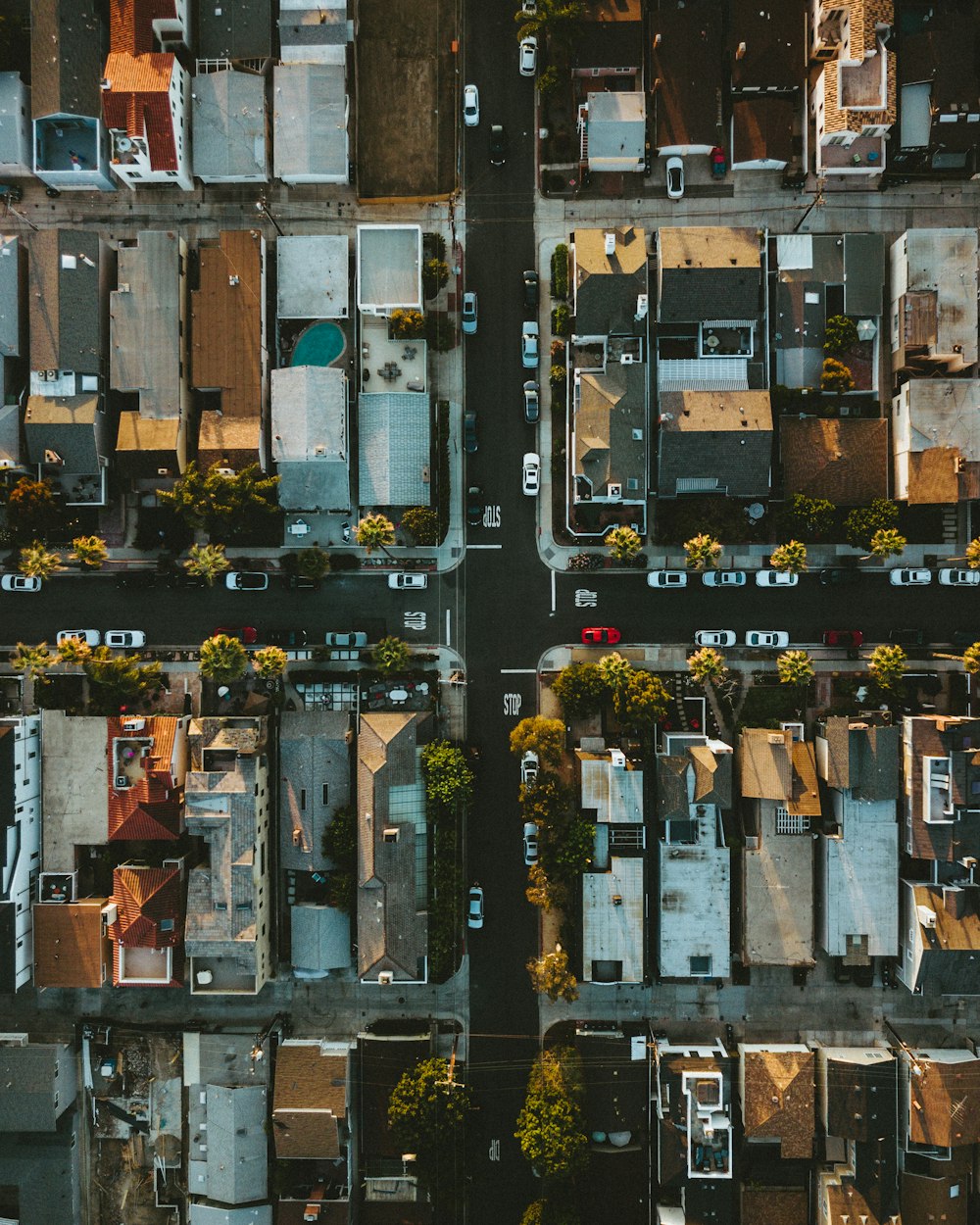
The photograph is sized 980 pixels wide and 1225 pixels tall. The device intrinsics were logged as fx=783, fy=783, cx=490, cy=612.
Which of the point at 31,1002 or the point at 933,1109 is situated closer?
the point at 933,1109

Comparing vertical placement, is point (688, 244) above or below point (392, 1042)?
above

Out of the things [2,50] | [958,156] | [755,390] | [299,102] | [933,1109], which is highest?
[2,50]

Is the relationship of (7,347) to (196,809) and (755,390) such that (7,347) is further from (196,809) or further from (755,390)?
(755,390)

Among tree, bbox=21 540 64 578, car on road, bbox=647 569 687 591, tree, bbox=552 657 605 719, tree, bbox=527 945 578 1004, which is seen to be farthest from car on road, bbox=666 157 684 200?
tree, bbox=527 945 578 1004

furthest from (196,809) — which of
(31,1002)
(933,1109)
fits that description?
(933,1109)

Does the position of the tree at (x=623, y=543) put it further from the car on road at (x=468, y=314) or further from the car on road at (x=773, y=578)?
the car on road at (x=468, y=314)

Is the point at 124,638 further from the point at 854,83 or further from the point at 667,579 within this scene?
the point at 854,83

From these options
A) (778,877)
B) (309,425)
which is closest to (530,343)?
(309,425)

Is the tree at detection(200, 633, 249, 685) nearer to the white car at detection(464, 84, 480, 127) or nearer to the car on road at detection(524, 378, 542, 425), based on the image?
the car on road at detection(524, 378, 542, 425)
